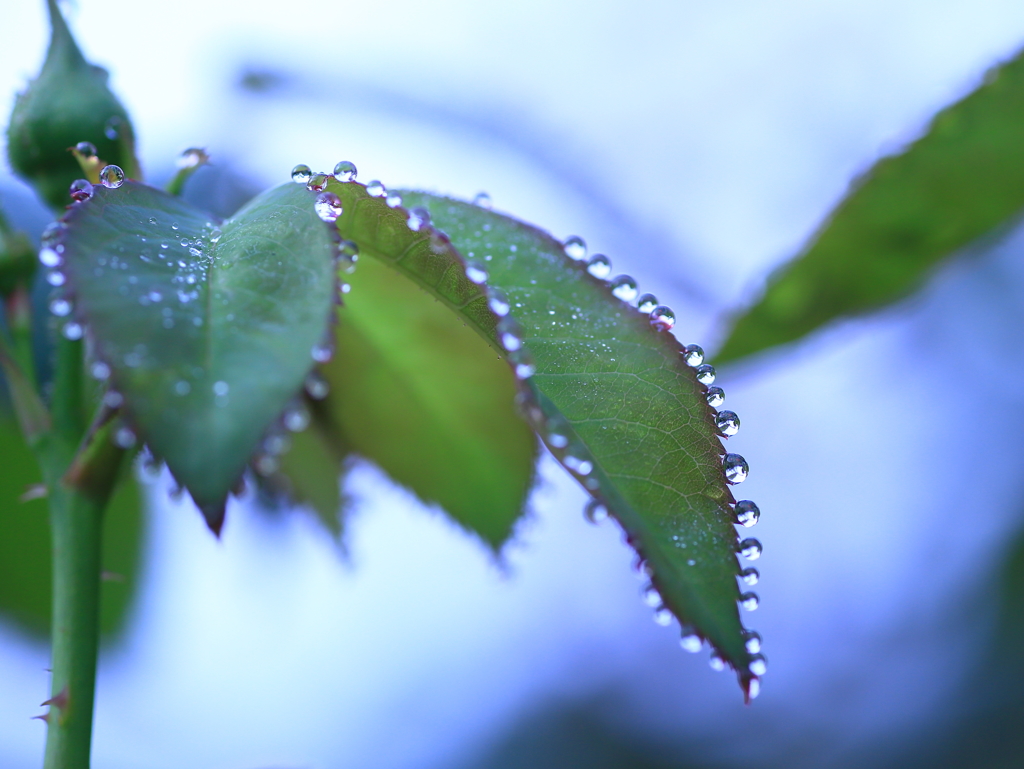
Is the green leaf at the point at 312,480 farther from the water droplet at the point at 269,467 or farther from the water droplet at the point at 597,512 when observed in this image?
the water droplet at the point at 597,512

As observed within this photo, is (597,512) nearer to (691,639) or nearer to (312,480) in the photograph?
(691,639)

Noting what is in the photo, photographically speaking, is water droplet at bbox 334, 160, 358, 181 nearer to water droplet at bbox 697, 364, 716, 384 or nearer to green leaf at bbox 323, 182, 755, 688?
green leaf at bbox 323, 182, 755, 688

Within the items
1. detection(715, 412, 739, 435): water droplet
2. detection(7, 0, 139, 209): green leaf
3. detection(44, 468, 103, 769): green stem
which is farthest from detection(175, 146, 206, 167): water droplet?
detection(715, 412, 739, 435): water droplet

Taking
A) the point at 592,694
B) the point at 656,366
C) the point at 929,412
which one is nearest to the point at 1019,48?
the point at 656,366

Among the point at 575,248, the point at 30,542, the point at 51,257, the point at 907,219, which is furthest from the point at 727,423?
the point at 30,542

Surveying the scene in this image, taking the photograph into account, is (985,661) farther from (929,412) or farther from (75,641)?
(75,641)

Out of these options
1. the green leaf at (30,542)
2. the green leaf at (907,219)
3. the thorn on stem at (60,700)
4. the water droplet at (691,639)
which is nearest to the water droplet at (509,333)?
the water droplet at (691,639)
